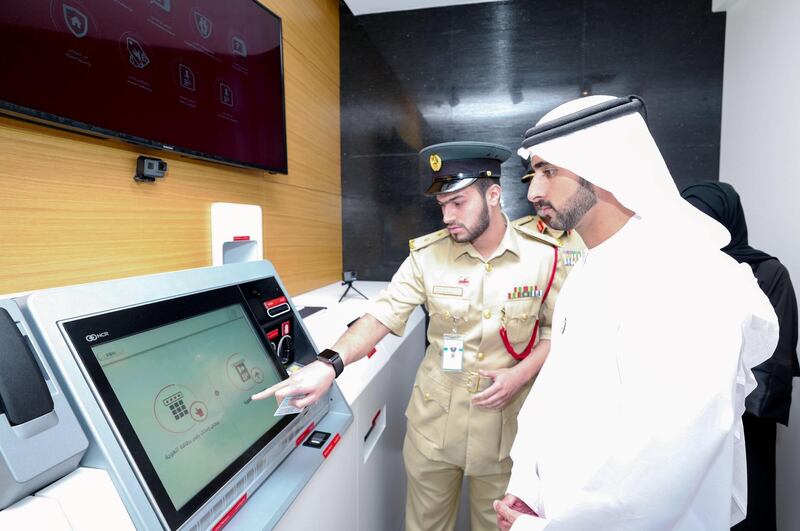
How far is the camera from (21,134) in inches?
33.8

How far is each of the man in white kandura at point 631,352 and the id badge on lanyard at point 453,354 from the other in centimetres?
32

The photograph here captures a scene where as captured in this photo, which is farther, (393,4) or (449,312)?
(393,4)

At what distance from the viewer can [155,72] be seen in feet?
3.67

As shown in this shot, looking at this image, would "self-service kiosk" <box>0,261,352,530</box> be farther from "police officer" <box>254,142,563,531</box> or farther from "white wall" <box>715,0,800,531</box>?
"white wall" <box>715,0,800,531</box>

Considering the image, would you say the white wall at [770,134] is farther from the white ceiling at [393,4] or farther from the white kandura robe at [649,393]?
the white ceiling at [393,4]

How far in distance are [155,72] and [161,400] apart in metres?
0.96

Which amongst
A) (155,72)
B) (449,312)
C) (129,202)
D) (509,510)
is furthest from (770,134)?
(129,202)

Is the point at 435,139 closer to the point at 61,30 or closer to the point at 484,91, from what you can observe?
the point at 484,91

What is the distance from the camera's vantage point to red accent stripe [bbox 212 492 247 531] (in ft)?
1.99

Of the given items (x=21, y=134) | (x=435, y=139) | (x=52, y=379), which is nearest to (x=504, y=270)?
(x=52, y=379)

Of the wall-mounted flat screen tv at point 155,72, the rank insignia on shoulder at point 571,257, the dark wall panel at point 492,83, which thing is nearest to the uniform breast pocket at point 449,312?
the rank insignia on shoulder at point 571,257

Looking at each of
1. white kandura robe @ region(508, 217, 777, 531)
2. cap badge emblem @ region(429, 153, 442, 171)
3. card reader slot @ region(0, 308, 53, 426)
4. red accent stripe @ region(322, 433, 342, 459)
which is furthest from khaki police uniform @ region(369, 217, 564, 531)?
card reader slot @ region(0, 308, 53, 426)

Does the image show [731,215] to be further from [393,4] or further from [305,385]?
[393,4]

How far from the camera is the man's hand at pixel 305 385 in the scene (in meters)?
0.82
